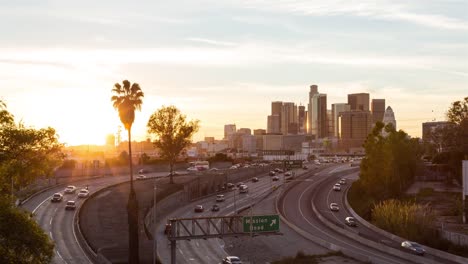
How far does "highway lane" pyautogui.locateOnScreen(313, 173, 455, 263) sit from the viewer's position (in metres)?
76.4

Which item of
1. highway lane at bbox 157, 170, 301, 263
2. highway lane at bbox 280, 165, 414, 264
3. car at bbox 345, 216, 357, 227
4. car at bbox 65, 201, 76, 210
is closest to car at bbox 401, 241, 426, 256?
highway lane at bbox 280, 165, 414, 264

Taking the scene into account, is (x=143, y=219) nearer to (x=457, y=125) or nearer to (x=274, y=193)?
(x=274, y=193)

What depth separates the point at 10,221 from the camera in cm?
2869

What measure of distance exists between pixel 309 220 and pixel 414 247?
102 feet

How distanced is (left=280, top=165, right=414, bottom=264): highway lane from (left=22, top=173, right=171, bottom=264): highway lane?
32.3 metres

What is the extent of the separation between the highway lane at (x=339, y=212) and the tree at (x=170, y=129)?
2997cm

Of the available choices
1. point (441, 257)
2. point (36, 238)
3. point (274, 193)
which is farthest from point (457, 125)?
point (36, 238)

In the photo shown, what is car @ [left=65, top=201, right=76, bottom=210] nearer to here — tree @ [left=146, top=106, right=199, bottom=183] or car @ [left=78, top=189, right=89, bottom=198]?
car @ [left=78, top=189, right=89, bottom=198]

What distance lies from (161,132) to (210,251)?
180 ft

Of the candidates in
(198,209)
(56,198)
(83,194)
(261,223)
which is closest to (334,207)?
(198,209)

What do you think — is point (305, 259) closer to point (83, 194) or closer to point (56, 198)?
point (56, 198)

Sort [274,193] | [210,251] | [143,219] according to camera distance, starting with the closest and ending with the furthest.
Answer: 1. [210,251]
2. [143,219]
3. [274,193]

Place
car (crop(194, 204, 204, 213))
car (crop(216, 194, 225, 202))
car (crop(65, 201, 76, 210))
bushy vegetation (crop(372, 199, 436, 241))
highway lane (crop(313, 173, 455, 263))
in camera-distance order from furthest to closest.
Result: car (crop(216, 194, 225, 202)) < car (crop(194, 204, 204, 213)) < car (crop(65, 201, 76, 210)) < bushy vegetation (crop(372, 199, 436, 241)) < highway lane (crop(313, 173, 455, 263))

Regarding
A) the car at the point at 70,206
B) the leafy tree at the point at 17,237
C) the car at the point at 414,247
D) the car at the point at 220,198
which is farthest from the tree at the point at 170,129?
the leafy tree at the point at 17,237
